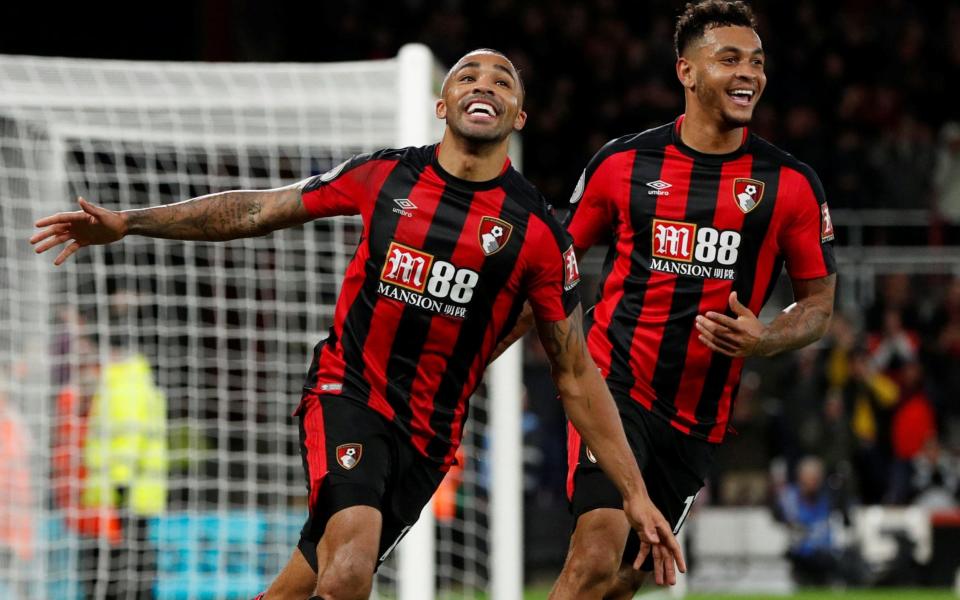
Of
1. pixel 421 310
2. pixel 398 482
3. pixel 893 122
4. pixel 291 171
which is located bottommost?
pixel 398 482

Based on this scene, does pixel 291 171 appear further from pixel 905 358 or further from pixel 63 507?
pixel 905 358

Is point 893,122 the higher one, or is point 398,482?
point 893,122

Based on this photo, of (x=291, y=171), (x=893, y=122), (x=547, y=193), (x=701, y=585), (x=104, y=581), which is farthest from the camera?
(x=893, y=122)

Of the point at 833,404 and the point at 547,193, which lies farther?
the point at 547,193

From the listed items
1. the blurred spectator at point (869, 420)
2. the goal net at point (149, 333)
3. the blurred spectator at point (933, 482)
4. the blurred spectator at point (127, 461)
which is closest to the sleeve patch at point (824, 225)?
the goal net at point (149, 333)

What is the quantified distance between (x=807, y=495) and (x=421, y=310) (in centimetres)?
882

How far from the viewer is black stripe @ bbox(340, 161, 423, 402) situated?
17.2 ft

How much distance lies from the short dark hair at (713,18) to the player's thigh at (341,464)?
1.89 metres

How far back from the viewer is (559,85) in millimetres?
16656

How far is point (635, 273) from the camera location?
5.75 metres

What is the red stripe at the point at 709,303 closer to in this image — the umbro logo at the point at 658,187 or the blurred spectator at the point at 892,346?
the umbro logo at the point at 658,187

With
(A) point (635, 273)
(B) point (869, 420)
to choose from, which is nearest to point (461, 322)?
(A) point (635, 273)

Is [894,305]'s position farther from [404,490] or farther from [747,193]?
[404,490]

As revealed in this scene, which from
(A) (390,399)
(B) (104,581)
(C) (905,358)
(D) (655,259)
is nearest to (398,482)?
(A) (390,399)
